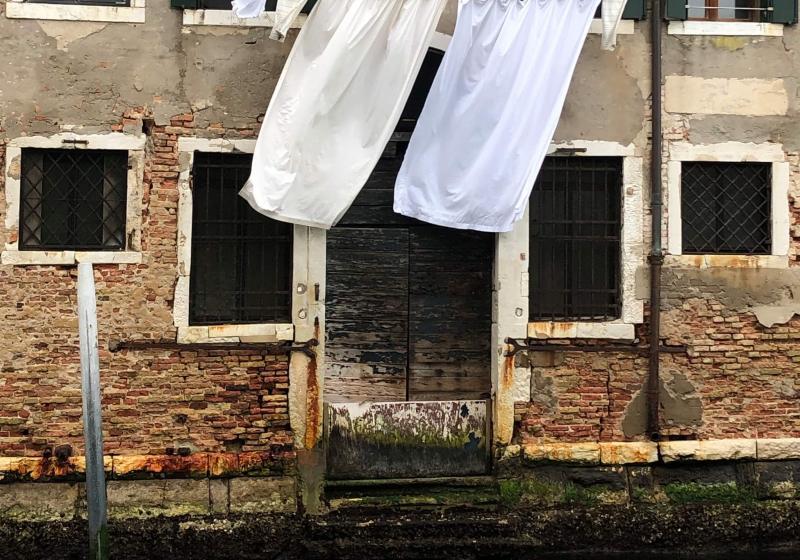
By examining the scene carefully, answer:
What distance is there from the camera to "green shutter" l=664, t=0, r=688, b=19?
18.9 ft

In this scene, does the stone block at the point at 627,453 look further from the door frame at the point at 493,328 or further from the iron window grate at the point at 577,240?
the iron window grate at the point at 577,240

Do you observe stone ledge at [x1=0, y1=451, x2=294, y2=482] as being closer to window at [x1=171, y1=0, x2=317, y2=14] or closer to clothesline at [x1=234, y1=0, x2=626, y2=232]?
clothesline at [x1=234, y1=0, x2=626, y2=232]

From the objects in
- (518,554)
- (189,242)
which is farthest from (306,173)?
(518,554)

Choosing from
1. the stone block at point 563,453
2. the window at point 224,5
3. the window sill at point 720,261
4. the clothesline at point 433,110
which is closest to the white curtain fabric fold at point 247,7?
the clothesline at point 433,110

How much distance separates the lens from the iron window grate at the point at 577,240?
584cm

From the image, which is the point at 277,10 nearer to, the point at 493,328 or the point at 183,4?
the point at 183,4

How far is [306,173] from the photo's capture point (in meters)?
5.12

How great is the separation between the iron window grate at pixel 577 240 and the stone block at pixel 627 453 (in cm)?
94

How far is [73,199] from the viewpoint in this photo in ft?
18.0

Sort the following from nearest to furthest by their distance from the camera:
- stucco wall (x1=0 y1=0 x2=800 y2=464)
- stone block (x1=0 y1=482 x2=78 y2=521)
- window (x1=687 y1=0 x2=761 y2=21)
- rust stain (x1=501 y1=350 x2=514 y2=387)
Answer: stone block (x1=0 y1=482 x2=78 y2=521) → stucco wall (x1=0 y1=0 x2=800 y2=464) → rust stain (x1=501 y1=350 x2=514 y2=387) → window (x1=687 y1=0 x2=761 y2=21)

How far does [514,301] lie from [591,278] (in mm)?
648

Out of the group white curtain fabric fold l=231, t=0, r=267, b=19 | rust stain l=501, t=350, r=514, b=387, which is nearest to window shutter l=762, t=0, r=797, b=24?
rust stain l=501, t=350, r=514, b=387

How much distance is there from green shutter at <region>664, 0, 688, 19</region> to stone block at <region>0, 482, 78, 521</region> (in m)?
5.42

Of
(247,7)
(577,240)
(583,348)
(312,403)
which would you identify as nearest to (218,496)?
(312,403)
